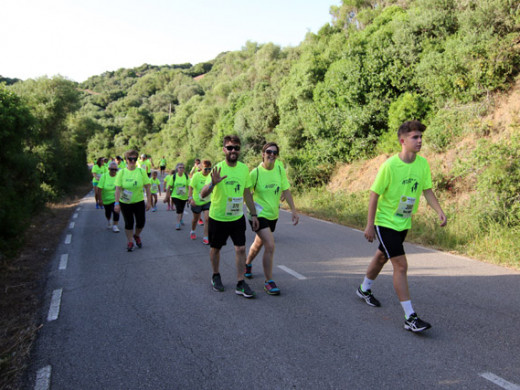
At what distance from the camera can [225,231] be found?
212 inches

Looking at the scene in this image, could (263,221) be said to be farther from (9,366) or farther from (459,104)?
(459,104)

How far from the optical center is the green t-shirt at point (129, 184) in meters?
8.13

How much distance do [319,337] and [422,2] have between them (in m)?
15.6

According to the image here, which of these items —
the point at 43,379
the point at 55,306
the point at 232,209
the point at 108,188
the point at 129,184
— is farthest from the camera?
the point at 108,188

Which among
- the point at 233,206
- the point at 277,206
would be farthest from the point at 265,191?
the point at 233,206

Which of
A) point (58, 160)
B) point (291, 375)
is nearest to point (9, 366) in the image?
point (291, 375)

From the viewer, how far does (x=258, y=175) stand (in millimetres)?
5543

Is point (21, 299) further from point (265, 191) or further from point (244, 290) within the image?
point (265, 191)

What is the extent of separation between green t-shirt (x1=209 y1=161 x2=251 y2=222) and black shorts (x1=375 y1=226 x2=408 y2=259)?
73.5 inches

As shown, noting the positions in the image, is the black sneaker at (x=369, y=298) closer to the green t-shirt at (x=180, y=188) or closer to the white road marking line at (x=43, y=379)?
the white road marking line at (x=43, y=379)

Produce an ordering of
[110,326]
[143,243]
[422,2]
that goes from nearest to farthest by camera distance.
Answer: [110,326] → [143,243] → [422,2]

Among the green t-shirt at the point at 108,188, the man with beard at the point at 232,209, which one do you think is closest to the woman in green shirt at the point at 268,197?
the man with beard at the point at 232,209

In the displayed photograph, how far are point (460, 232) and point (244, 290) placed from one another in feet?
→ 18.0

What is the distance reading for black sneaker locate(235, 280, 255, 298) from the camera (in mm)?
5258
